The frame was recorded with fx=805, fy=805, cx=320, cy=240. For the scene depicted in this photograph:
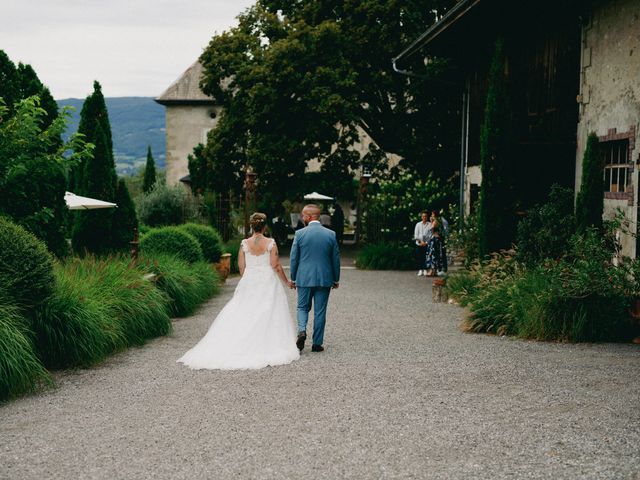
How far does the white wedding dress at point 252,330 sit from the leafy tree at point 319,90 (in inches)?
597

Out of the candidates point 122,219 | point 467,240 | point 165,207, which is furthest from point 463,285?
point 165,207

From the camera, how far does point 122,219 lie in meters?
18.1

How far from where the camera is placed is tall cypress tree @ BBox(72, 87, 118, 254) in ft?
57.0

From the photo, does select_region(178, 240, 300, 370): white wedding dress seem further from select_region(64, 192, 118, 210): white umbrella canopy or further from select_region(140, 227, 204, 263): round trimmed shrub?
select_region(140, 227, 204, 263): round trimmed shrub

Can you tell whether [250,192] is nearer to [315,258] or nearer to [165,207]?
[165,207]

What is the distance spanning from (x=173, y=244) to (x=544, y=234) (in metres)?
7.63

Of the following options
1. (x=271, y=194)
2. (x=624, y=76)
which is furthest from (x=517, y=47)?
(x=271, y=194)

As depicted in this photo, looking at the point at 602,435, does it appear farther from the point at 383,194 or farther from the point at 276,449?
the point at 383,194

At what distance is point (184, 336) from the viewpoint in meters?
11.1

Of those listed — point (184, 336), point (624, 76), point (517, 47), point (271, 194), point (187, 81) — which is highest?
point (187, 81)

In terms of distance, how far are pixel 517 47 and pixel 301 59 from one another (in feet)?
29.0

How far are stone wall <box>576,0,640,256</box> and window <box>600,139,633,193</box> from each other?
0.58 ft

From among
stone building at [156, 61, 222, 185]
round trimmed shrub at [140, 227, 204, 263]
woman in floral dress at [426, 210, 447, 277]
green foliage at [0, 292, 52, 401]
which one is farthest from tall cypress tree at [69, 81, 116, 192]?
stone building at [156, 61, 222, 185]

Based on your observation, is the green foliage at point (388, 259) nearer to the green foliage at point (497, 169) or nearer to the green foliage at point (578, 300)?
the green foliage at point (497, 169)
